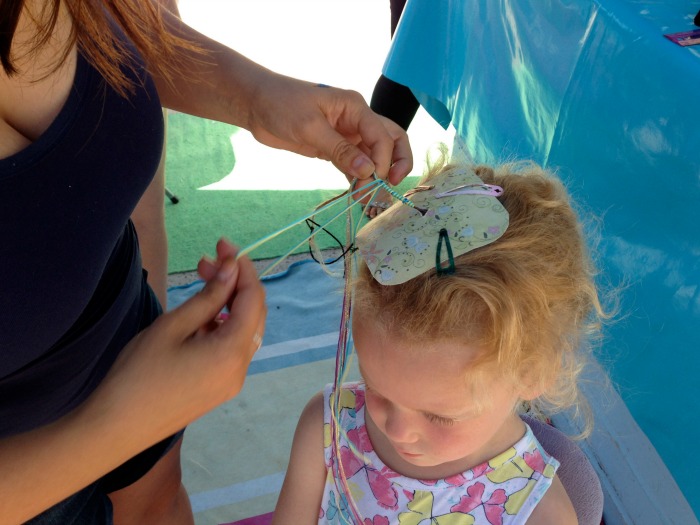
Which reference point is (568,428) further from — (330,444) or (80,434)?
(80,434)

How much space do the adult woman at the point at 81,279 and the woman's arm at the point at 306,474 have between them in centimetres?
37

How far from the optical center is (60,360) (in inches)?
34.3

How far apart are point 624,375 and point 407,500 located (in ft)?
2.33

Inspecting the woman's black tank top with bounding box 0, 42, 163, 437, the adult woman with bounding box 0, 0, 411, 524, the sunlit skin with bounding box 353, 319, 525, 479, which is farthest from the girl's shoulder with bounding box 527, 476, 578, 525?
the woman's black tank top with bounding box 0, 42, 163, 437

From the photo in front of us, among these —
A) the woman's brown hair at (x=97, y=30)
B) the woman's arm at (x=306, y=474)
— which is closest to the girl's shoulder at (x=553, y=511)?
the woman's arm at (x=306, y=474)

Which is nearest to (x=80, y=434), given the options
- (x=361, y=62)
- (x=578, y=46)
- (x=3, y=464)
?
(x=3, y=464)

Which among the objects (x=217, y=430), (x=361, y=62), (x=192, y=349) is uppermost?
(x=192, y=349)

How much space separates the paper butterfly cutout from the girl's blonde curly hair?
3 cm

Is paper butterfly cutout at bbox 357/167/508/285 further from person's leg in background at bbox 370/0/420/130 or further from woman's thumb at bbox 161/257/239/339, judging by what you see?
person's leg in background at bbox 370/0/420/130

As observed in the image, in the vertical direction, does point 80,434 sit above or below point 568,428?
above

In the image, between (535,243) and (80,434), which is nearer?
(80,434)

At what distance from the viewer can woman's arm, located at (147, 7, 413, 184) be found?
3.47 ft

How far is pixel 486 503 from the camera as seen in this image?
1069 mm

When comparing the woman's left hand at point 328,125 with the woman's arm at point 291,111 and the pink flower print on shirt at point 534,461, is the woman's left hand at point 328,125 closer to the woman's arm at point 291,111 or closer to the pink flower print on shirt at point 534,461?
the woman's arm at point 291,111
